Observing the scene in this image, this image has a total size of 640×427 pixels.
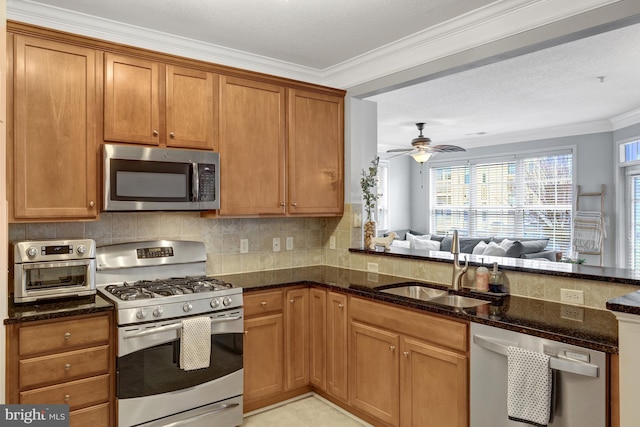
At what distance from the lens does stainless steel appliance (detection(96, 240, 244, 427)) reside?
2480 mm

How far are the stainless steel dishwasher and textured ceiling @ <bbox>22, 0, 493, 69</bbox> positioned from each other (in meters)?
1.88

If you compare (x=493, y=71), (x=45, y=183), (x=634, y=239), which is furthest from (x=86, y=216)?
(x=634, y=239)

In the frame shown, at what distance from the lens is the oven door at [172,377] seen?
247 cm

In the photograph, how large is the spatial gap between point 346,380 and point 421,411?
67 cm

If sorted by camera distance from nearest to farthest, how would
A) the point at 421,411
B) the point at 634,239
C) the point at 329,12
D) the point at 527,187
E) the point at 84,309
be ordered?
the point at 84,309, the point at 421,411, the point at 329,12, the point at 634,239, the point at 527,187

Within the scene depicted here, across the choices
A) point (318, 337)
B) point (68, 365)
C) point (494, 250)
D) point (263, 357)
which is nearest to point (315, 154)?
point (318, 337)

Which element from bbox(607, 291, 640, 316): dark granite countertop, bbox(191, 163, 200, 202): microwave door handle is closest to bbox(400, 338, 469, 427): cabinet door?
bbox(607, 291, 640, 316): dark granite countertop

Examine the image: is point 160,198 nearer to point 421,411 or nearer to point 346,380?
point 346,380

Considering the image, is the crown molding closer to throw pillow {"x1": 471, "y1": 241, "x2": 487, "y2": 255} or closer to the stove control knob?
the stove control knob

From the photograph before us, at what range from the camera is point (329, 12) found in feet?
9.10

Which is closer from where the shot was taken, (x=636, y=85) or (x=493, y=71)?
(x=493, y=71)

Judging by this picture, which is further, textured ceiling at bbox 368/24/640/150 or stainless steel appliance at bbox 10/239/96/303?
textured ceiling at bbox 368/24/640/150

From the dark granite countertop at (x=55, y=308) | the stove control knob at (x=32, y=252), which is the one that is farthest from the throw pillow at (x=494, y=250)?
the stove control knob at (x=32, y=252)

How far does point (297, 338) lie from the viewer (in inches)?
129
